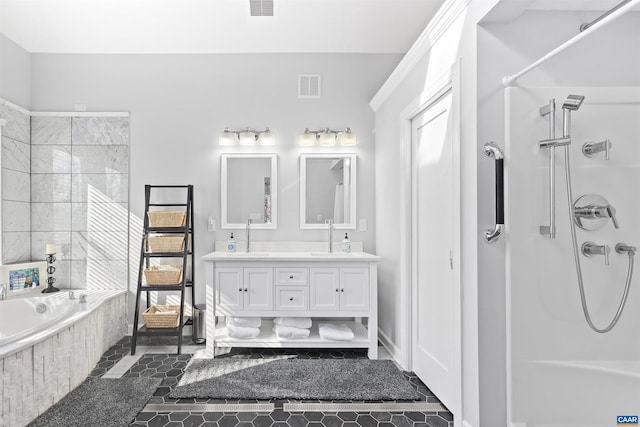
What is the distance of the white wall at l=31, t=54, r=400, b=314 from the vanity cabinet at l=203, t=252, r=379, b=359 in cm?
61

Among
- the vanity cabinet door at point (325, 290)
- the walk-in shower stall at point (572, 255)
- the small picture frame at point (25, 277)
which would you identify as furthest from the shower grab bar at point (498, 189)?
the small picture frame at point (25, 277)

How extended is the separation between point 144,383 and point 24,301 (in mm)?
1254

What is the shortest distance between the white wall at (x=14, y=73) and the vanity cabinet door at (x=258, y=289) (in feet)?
8.88

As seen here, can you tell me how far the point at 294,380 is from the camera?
233 centimetres

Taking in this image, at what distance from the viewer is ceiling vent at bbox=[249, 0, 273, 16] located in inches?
106

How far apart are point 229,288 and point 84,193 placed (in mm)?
1802

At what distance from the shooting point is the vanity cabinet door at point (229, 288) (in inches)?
108

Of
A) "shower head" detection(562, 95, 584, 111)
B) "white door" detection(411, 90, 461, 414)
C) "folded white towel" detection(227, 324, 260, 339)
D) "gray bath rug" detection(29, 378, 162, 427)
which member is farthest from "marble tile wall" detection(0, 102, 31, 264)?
"shower head" detection(562, 95, 584, 111)

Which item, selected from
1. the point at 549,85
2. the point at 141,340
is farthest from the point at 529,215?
the point at 141,340

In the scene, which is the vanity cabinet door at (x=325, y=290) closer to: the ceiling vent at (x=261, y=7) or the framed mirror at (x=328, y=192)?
the framed mirror at (x=328, y=192)

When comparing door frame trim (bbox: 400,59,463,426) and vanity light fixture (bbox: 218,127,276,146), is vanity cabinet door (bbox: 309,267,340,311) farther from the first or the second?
vanity light fixture (bbox: 218,127,276,146)

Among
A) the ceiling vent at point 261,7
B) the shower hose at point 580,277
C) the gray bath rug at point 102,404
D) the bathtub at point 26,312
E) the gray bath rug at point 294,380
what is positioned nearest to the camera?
the shower hose at point 580,277

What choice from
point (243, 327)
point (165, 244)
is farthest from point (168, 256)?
point (243, 327)

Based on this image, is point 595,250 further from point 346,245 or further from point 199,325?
point 199,325
